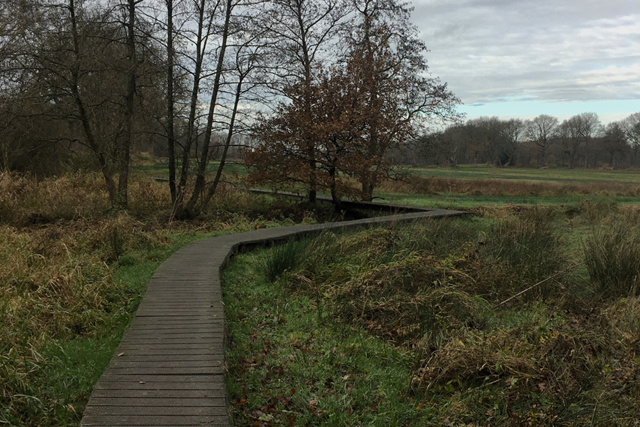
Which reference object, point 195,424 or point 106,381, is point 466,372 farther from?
point 106,381

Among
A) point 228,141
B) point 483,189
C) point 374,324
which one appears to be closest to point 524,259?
point 374,324

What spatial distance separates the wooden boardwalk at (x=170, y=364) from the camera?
3.15 m

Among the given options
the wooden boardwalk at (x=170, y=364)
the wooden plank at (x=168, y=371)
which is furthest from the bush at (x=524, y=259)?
the wooden plank at (x=168, y=371)

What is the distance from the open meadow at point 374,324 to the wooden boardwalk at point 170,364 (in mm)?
271

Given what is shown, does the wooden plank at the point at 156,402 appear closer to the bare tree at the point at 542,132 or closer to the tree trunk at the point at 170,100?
the tree trunk at the point at 170,100

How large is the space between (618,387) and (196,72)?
11.3 metres

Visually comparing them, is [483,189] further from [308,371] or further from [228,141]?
[308,371]

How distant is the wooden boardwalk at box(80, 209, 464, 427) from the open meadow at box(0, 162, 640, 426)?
10.6 inches

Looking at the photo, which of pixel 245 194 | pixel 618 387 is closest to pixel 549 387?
pixel 618 387

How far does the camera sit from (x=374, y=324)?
5.45 m

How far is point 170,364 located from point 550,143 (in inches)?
4010

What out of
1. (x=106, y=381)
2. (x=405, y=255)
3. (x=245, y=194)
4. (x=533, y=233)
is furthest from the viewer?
(x=245, y=194)

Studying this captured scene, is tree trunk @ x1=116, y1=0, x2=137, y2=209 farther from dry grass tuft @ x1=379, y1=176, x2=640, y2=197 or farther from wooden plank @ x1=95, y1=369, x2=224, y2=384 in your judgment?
dry grass tuft @ x1=379, y1=176, x2=640, y2=197

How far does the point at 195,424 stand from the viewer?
3.07m
